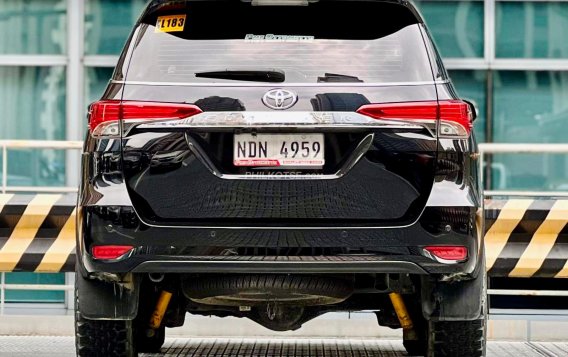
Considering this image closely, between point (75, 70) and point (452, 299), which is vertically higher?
point (75, 70)

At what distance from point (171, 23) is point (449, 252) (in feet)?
5.19

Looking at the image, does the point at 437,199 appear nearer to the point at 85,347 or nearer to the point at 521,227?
the point at 85,347

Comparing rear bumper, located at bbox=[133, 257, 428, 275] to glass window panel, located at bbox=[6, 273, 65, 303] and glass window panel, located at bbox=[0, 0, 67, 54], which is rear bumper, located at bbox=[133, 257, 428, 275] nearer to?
glass window panel, located at bbox=[6, 273, 65, 303]

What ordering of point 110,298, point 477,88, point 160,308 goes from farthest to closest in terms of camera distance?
point 477,88
point 160,308
point 110,298

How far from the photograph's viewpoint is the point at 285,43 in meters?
5.70

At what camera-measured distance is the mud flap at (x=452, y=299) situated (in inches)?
228

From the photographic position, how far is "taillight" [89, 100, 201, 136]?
5.56m

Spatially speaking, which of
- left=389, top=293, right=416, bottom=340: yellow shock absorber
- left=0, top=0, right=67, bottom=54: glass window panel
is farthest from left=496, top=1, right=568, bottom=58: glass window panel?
left=389, top=293, right=416, bottom=340: yellow shock absorber

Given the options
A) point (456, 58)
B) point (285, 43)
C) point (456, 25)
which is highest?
point (285, 43)

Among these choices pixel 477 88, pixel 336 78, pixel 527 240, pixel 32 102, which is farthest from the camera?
pixel 32 102

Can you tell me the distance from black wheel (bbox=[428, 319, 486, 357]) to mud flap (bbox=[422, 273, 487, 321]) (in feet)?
1.04

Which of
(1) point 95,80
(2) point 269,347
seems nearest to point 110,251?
(2) point 269,347

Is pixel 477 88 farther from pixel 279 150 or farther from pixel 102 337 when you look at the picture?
pixel 279 150

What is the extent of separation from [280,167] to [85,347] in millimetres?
1447
